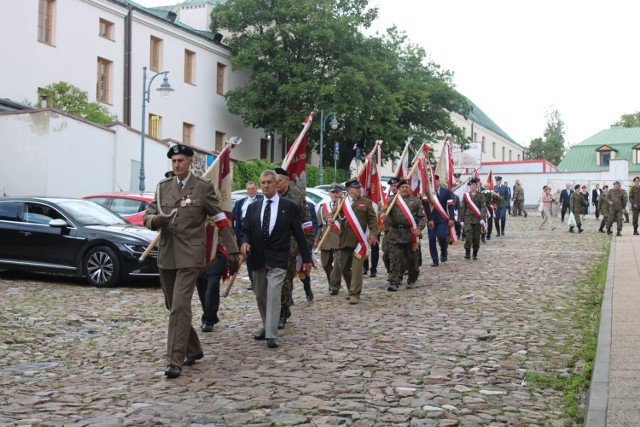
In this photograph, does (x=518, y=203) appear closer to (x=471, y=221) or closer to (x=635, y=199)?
(x=635, y=199)

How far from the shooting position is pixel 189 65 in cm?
4425

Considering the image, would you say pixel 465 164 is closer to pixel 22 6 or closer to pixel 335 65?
pixel 335 65

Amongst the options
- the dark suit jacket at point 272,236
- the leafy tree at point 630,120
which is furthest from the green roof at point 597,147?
the dark suit jacket at point 272,236

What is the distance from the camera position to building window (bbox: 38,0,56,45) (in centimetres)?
3378

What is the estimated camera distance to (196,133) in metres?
44.4

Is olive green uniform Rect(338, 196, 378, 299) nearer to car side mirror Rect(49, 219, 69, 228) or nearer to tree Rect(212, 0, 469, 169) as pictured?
car side mirror Rect(49, 219, 69, 228)

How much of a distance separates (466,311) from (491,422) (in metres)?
5.18

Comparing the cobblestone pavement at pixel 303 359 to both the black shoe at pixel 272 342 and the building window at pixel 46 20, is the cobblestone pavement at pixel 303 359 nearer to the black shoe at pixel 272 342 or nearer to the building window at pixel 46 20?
the black shoe at pixel 272 342

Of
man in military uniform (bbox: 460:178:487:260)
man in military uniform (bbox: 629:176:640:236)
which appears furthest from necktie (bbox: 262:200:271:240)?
man in military uniform (bbox: 629:176:640:236)

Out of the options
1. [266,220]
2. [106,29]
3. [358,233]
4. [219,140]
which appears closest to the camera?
[266,220]

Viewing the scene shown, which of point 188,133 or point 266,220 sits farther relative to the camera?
point 188,133

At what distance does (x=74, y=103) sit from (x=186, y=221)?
977 inches

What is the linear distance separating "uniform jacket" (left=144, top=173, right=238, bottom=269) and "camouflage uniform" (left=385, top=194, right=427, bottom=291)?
20.1ft

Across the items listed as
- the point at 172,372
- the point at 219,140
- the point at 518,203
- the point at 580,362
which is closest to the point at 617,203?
the point at 518,203
